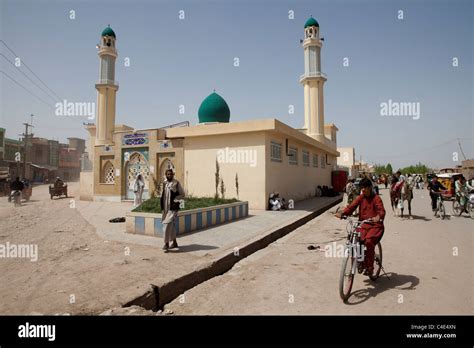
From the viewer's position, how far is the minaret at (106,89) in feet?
72.1

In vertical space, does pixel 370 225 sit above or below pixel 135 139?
below

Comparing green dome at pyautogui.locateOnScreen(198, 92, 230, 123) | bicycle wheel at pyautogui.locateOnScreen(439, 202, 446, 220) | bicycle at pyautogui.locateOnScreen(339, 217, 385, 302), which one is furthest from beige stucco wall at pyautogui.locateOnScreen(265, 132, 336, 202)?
bicycle at pyautogui.locateOnScreen(339, 217, 385, 302)

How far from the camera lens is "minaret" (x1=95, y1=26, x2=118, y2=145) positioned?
2197 cm

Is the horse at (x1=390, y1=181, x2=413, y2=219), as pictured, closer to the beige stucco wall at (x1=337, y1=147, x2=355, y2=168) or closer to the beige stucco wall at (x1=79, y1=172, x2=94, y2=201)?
the beige stucco wall at (x1=79, y1=172, x2=94, y2=201)

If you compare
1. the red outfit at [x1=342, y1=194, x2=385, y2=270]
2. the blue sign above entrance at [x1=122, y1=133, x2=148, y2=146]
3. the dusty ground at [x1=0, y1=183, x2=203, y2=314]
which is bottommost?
the dusty ground at [x1=0, y1=183, x2=203, y2=314]

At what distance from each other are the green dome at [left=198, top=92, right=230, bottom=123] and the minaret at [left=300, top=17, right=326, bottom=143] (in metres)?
8.21

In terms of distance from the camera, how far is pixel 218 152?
13336 millimetres

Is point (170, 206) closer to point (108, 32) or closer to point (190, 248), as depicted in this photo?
point (190, 248)

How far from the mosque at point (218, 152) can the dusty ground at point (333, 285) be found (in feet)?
21.0

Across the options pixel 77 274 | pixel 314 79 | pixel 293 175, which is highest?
pixel 314 79

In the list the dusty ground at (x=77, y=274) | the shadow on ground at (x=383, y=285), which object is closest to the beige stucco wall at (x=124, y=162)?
the dusty ground at (x=77, y=274)

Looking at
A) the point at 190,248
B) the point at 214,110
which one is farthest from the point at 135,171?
the point at 190,248

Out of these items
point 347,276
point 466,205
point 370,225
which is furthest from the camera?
point 466,205

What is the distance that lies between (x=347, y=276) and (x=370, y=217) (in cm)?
97
